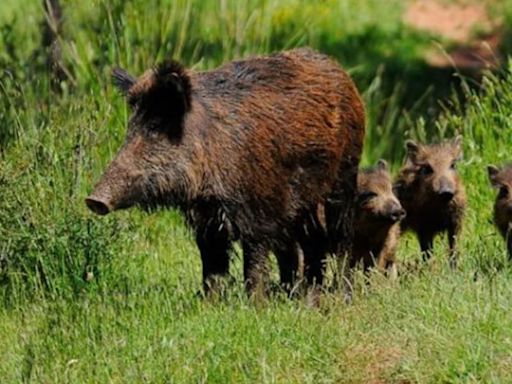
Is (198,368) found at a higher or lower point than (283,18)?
higher

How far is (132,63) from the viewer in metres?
13.5

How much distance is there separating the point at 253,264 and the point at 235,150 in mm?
690

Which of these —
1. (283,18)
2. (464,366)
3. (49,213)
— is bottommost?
(283,18)

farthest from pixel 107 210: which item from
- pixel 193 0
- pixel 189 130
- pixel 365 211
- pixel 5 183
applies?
pixel 193 0

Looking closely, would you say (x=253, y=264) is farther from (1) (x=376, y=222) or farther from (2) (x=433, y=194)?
(2) (x=433, y=194)

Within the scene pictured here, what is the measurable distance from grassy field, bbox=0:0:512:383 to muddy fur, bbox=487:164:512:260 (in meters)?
0.15

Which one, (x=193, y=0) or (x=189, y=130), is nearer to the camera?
(x=189, y=130)

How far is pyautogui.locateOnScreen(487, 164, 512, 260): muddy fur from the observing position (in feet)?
33.8

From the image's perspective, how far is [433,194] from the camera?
11.0 m

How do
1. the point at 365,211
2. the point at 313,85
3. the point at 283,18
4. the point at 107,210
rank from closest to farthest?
the point at 107,210 → the point at 313,85 → the point at 365,211 → the point at 283,18

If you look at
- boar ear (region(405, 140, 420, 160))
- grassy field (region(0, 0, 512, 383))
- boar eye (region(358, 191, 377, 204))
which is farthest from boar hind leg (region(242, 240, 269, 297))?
boar ear (region(405, 140, 420, 160))

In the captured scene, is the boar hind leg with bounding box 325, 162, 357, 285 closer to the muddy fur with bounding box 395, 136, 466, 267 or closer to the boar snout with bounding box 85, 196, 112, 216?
the muddy fur with bounding box 395, 136, 466, 267

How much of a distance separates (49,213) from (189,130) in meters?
1.42

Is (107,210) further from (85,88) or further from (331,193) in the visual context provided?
(85,88)
